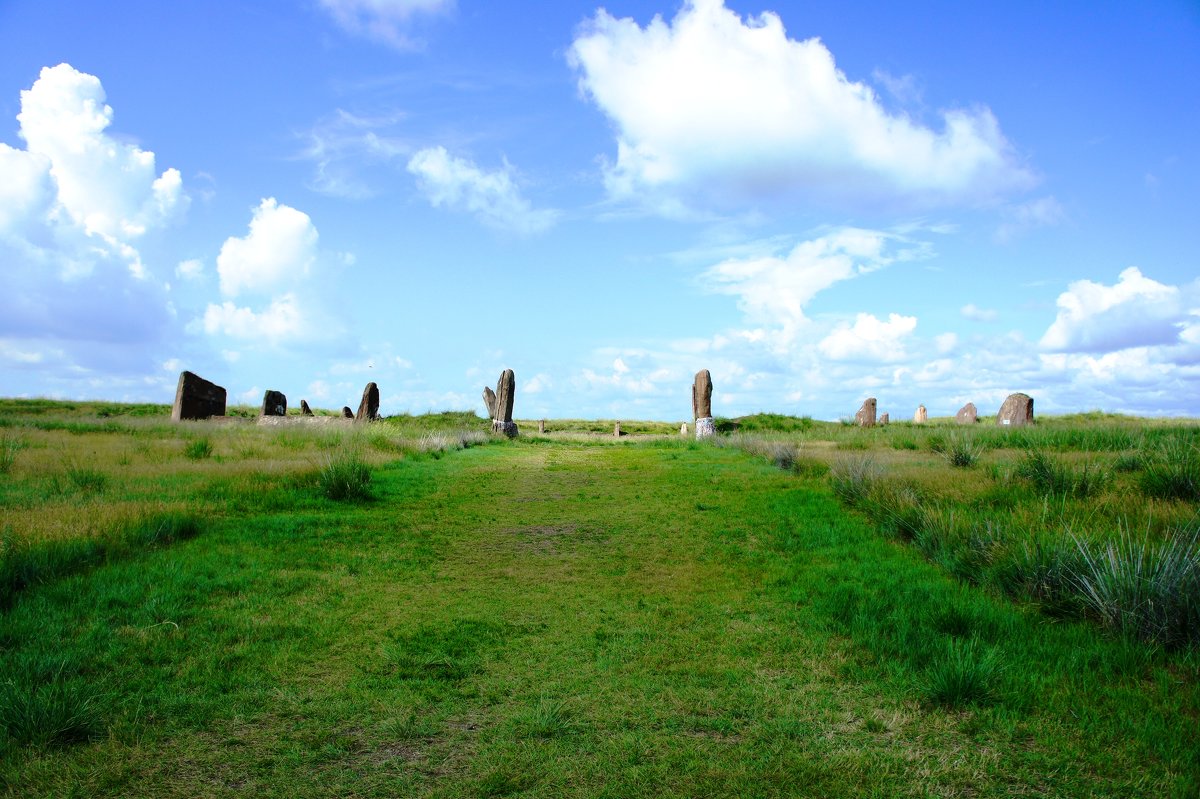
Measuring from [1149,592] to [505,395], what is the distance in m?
23.3

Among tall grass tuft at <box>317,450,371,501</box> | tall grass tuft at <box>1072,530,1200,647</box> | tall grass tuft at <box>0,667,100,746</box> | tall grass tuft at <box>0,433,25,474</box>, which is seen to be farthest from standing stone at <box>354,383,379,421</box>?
tall grass tuft at <box>1072,530,1200,647</box>

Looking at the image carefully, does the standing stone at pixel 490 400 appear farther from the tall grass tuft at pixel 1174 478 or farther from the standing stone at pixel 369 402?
the tall grass tuft at pixel 1174 478

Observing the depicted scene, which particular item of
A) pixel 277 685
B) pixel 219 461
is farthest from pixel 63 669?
pixel 219 461

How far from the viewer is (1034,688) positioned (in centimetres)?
484

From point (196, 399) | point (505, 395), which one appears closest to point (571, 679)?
point (505, 395)

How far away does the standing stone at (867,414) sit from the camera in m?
31.5

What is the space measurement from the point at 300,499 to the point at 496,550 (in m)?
4.03

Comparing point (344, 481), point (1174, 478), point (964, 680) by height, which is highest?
point (1174, 478)

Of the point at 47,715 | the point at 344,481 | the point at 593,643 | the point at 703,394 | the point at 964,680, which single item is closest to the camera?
the point at 47,715

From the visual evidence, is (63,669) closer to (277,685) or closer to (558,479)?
(277,685)

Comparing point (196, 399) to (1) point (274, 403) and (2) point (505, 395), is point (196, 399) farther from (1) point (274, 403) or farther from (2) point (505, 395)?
(2) point (505, 395)

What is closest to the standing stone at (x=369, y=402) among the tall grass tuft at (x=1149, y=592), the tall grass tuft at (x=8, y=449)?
the tall grass tuft at (x=8, y=449)

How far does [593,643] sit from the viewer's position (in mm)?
5770

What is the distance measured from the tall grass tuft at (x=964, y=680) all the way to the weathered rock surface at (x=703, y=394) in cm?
2221
